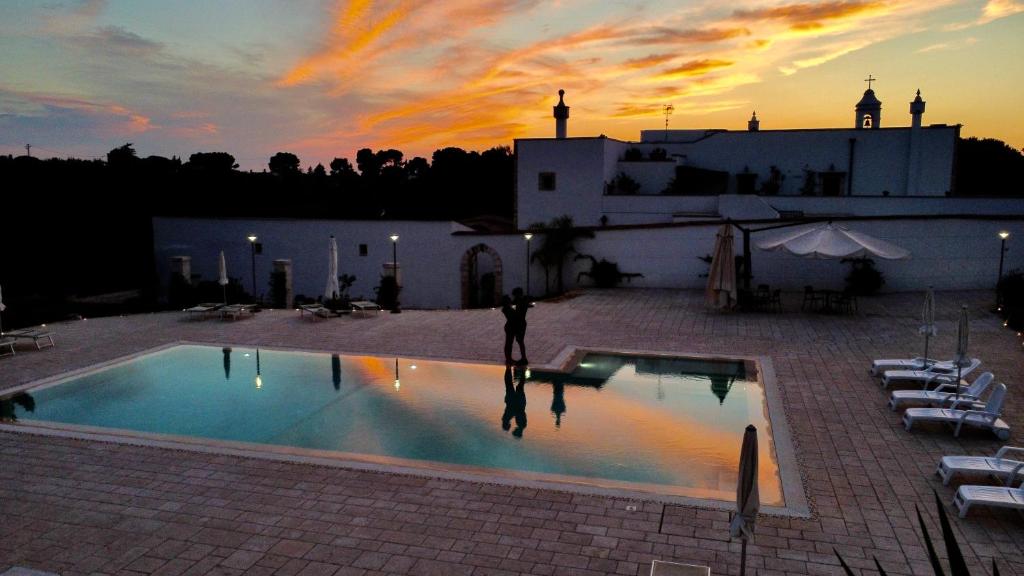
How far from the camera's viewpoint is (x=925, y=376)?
32.4 ft

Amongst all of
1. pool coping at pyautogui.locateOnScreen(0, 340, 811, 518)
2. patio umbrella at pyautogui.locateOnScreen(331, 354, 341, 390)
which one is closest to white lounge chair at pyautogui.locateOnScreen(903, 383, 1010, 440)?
pool coping at pyautogui.locateOnScreen(0, 340, 811, 518)

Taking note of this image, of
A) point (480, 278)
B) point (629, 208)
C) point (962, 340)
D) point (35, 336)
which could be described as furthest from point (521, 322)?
point (629, 208)

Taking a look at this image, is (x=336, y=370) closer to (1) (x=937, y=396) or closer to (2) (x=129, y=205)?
(1) (x=937, y=396)

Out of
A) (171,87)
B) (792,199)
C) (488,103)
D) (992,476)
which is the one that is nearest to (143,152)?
(171,87)

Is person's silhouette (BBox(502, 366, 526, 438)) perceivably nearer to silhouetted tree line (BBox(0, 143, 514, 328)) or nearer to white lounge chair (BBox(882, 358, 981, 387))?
white lounge chair (BBox(882, 358, 981, 387))

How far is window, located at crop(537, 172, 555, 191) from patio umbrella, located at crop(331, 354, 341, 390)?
751 inches

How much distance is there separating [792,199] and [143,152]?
153ft

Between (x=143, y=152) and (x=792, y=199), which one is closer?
(x=792, y=199)

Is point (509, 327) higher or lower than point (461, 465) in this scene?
higher

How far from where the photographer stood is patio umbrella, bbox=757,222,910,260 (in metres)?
15.0

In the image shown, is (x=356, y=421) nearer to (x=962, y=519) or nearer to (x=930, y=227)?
(x=962, y=519)

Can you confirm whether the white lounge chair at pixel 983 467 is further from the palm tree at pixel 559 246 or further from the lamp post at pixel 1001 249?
the palm tree at pixel 559 246

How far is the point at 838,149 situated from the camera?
31109 mm

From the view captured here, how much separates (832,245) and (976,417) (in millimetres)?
8029
